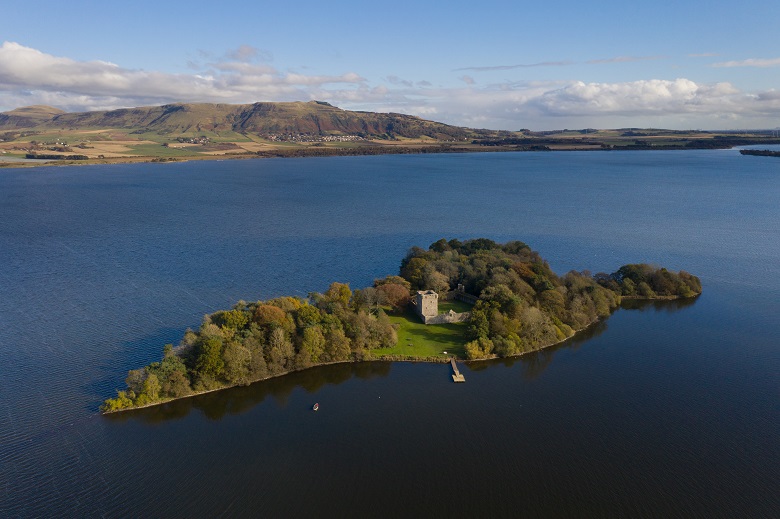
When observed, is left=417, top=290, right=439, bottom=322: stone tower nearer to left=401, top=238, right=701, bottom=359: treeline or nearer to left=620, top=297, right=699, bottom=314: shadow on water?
left=401, top=238, right=701, bottom=359: treeline

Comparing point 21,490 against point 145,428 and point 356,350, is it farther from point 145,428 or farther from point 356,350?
point 356,350

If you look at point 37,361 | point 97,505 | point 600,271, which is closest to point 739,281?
point 600,271

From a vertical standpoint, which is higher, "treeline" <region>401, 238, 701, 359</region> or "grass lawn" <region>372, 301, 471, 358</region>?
"treeline" <region>401, 238, 701, 359</region>

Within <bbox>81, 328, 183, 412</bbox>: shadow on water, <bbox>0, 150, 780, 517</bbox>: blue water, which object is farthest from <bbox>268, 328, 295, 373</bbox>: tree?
<bbox>81, 328, 183, 412</bbox>: shadow on water

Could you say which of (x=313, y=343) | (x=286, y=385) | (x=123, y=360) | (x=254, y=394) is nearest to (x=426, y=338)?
(x=313, y=343)

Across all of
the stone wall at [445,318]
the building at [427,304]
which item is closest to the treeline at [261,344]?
the building at [427,304]

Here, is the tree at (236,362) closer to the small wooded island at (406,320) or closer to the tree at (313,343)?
the small wooded island at (406,320)
